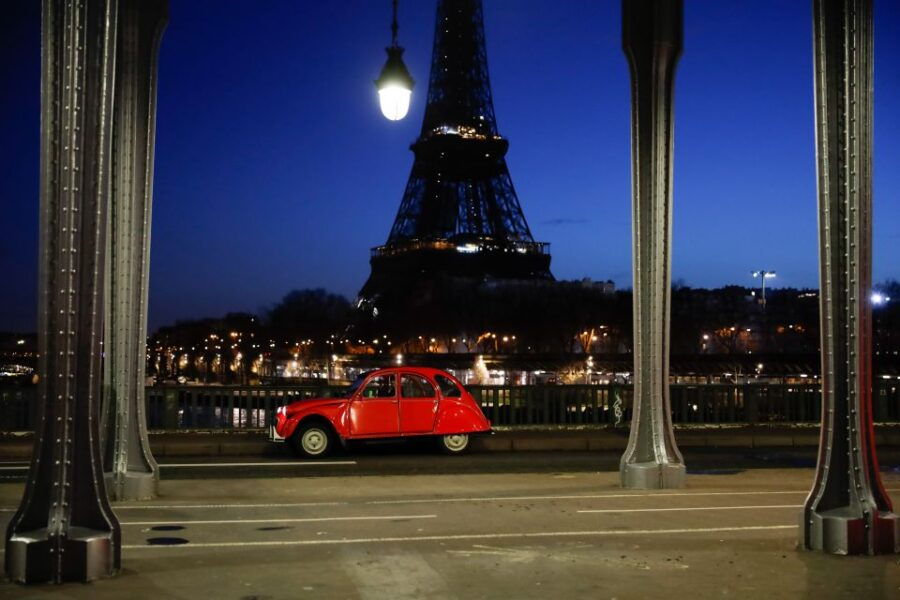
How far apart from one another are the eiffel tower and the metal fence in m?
93.4

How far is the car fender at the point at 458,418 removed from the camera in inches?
813

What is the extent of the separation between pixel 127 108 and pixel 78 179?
505cm

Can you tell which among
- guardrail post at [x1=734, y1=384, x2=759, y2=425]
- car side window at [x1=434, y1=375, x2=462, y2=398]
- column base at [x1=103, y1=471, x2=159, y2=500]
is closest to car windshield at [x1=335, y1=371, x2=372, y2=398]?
car side window at [x1=434, y1=375, x2=462, y2=398]

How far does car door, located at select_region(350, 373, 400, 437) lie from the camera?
20.3m

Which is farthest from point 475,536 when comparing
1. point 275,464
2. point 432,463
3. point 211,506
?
point 275,464

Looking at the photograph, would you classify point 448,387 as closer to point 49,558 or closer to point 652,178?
point 652,178

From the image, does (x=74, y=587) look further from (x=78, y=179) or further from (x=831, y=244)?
(x=831, y=244)

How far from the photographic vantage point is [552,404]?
85.6 feet

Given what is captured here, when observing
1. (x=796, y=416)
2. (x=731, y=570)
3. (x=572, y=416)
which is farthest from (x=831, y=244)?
(x=796, y=416)

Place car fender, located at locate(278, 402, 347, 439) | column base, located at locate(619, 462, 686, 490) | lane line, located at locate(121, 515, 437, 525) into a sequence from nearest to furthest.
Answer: lane line, located at locate(121, 515, 437, 525) → column base, located at locate(619, 462, 686, 490) → car fender, located at locate(278, 402, 347, 439)

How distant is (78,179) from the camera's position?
8.25 m

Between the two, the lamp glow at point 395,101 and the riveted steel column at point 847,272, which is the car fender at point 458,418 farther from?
the riveted steel column at point 847,272

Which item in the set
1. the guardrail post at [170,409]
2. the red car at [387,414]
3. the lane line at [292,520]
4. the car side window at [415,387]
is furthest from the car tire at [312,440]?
the lane line at [292,520]

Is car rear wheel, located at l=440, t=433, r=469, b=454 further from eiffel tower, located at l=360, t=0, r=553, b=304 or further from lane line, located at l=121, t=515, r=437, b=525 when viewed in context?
eiffel tower, located at l=360, t=0, r=553, b=304
